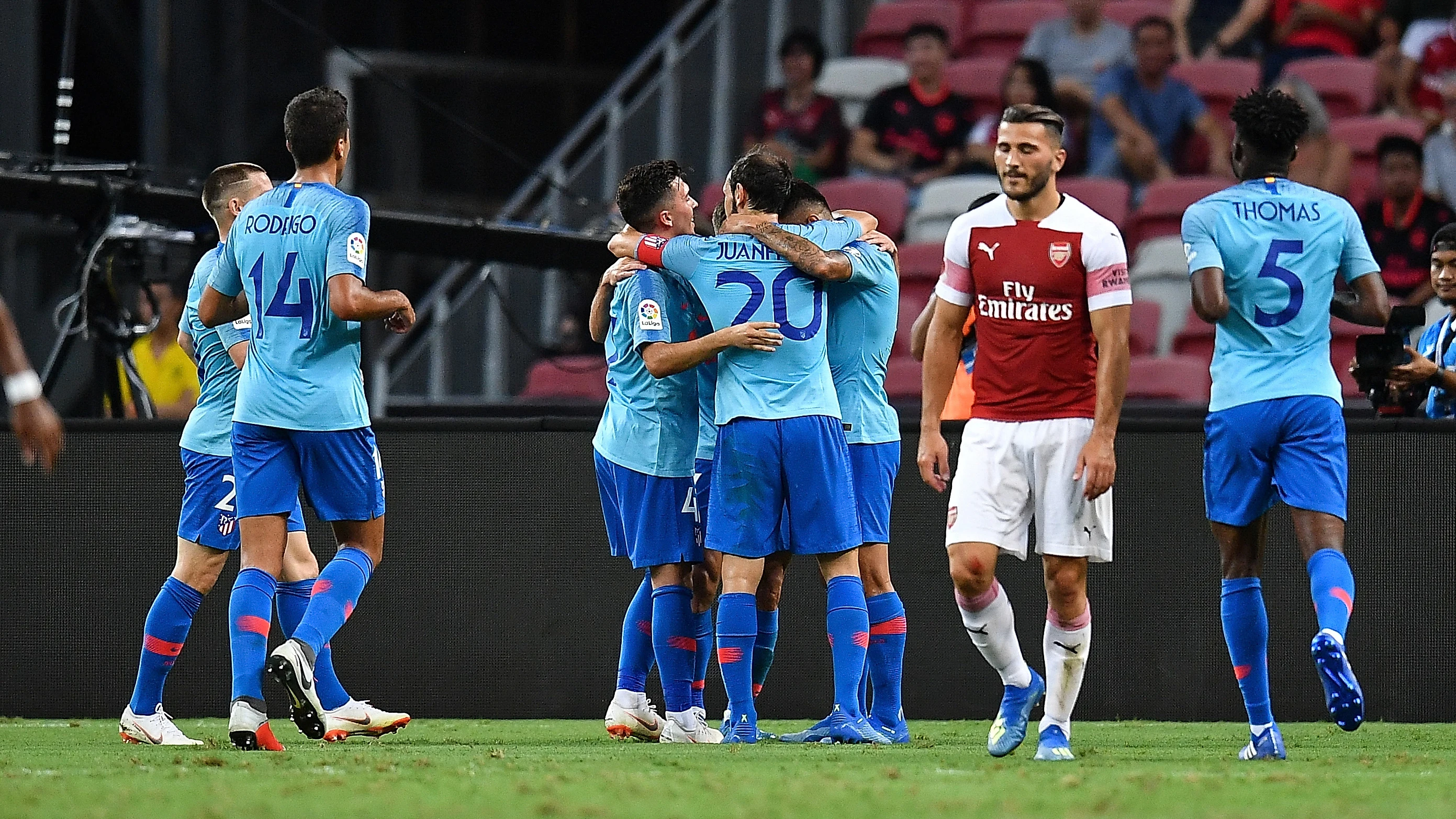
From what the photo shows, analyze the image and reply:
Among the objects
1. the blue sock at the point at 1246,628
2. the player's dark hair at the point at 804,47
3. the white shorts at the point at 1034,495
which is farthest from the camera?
the player's dark hair at the point at 804,47

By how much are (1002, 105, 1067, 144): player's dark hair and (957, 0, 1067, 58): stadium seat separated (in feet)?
28.1

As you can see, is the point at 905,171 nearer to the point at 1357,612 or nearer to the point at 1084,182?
the point at 1084,182

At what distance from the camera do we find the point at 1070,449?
5.48 meters

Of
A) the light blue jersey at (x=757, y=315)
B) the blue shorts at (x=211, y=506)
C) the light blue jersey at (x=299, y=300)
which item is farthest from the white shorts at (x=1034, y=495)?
the blue shorts at (x=211, y=506)

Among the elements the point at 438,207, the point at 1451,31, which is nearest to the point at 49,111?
the point at 438,207

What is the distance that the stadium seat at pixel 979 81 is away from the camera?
13320mm

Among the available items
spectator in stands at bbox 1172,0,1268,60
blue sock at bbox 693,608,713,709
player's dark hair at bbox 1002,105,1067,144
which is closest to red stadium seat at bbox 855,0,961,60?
spectator in stands at bbox 1172,0,1268,60

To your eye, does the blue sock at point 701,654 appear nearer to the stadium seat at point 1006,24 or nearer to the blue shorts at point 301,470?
the blue shorts at point 301,470

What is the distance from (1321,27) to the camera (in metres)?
13.2

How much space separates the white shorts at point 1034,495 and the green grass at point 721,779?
660 mm

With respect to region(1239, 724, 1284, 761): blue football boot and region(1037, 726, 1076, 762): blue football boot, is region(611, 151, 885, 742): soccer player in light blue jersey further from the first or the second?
region(1239, 724, 1284, 761): blue football boot

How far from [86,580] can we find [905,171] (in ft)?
22.1

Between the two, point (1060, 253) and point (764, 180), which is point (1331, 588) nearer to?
point (1060, 253)

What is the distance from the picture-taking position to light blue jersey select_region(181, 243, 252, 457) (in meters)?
6.67
